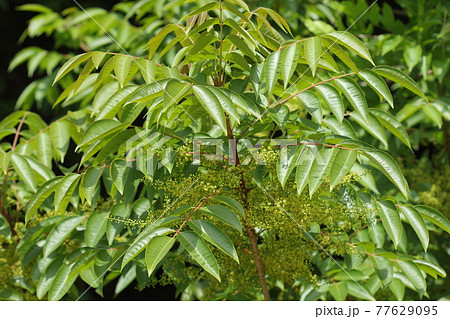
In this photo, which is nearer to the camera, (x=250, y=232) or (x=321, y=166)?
(x=321, y=166)

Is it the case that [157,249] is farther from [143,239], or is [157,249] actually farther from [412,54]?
[412,54]

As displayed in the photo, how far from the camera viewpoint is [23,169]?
5.89 feet

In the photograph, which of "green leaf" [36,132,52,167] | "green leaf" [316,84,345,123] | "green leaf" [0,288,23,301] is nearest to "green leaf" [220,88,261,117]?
"green leaf" [316,84,345,123]

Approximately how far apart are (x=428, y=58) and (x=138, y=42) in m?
1.46

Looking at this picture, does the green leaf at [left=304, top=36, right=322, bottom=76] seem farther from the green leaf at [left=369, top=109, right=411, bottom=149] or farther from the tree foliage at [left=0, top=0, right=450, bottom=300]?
the green leaf at [left=369, top=109, right=411, bottom=149]

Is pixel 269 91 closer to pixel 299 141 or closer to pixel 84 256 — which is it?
pixel 299 141

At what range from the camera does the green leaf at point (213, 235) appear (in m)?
1.18

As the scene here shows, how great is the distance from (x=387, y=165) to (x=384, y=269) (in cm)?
41

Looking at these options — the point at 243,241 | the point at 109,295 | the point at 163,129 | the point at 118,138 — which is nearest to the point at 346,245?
the point at 243,241

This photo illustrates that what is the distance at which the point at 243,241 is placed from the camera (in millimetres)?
1499

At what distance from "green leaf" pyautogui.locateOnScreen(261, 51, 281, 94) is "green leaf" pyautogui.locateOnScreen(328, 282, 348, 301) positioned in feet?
2.63

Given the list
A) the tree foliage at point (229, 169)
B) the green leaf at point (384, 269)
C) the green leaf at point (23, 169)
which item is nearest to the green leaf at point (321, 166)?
the tree foliage at point (229, 169)

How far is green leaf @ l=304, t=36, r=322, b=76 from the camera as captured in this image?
131 centimetres

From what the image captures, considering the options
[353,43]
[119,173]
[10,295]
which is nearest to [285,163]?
[353,43]
